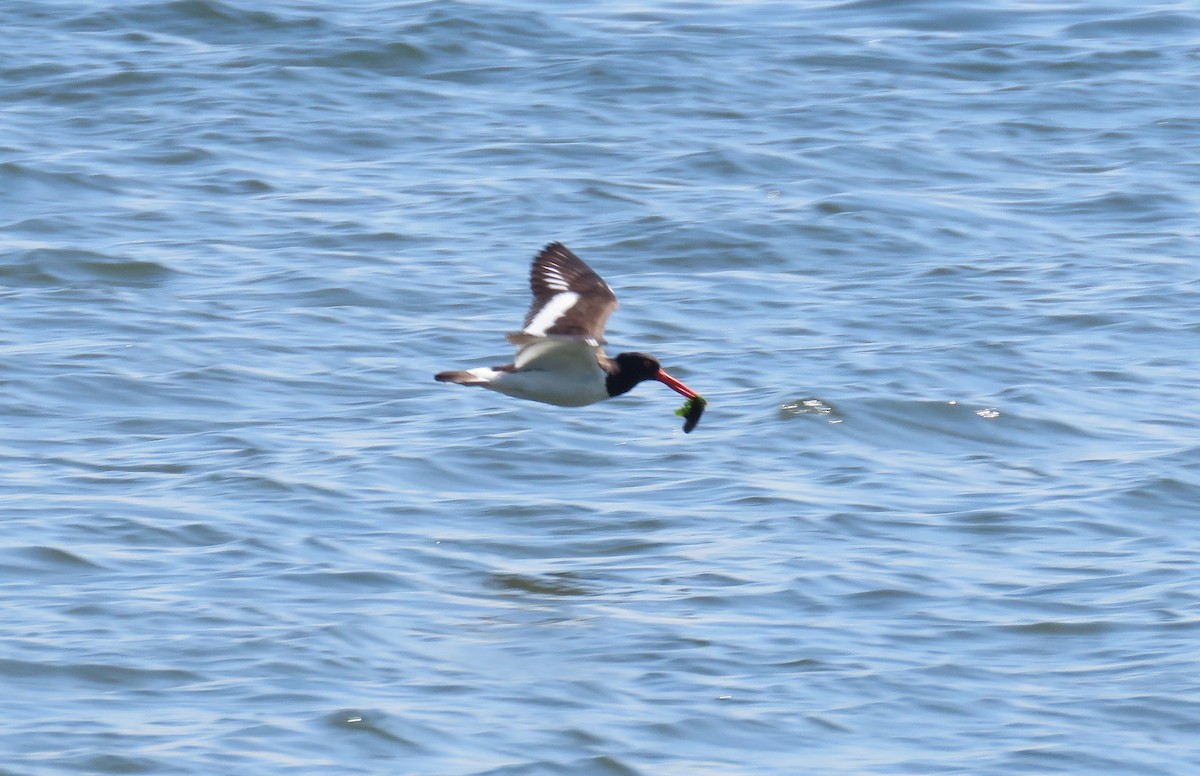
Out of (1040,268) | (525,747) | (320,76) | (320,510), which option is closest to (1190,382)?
(1040,268)

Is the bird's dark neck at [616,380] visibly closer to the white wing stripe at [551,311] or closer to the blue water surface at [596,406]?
the white wing stripe at [551,311]

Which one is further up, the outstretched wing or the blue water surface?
the outstretched wing

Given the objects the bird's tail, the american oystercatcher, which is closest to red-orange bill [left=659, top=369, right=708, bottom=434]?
the american oystercatcher

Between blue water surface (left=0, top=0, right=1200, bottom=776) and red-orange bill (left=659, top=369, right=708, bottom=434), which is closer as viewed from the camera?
blue water surface (left=0, top=0, right=1200, bottom=776)

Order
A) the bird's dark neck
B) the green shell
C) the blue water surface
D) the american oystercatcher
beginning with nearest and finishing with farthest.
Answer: the blue water surface < the american oystercatcher < the bird's dark neck < the green shell

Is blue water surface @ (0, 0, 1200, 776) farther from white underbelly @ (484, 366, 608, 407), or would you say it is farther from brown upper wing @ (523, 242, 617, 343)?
brown upper wing @ (523, 242, 617, 343)

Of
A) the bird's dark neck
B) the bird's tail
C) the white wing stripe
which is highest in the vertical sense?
the white wing stripe

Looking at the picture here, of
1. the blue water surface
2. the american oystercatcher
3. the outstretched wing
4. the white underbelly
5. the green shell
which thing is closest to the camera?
the blue water surface

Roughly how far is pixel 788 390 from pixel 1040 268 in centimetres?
335

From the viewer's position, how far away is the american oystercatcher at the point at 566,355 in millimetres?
9234

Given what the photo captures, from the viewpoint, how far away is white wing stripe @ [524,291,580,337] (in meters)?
9.45

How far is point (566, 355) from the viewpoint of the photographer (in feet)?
30.5

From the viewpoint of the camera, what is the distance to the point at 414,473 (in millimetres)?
10188

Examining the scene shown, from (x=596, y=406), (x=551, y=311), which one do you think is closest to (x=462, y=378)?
(x=551, y=311)
